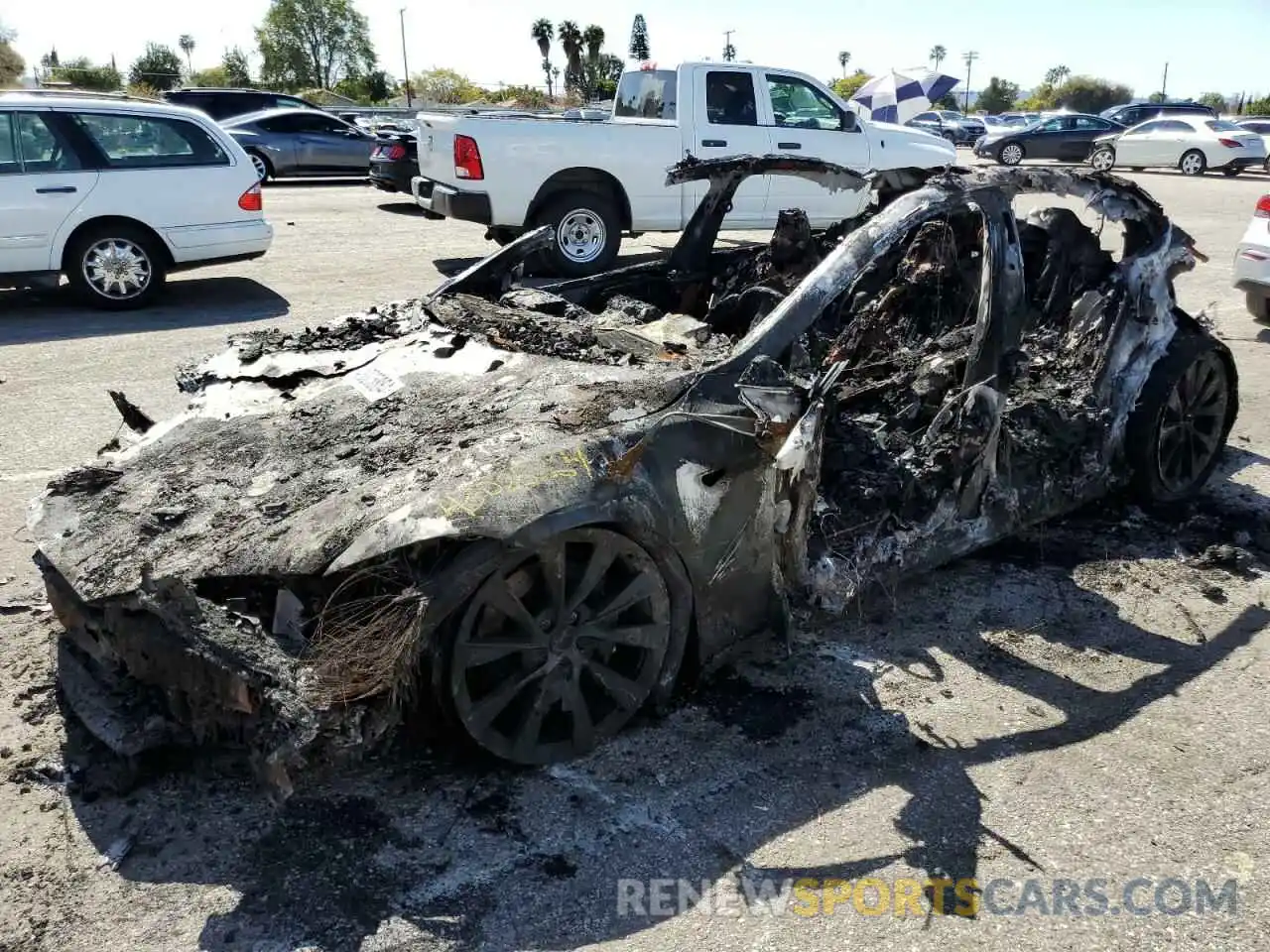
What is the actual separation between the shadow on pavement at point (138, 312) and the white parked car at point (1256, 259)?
27.0 feet

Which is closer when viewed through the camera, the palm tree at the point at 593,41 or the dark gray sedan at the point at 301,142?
the dark gray sedan at the point at 301,142

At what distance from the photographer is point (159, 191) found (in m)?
9.46

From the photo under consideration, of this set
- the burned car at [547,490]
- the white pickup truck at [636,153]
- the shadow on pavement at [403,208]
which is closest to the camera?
the burned car at [547,490]

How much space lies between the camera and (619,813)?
9.71 feet

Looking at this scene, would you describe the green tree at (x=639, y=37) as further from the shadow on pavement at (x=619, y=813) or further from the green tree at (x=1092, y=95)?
the shadow on pavement at (x=619, y=813)

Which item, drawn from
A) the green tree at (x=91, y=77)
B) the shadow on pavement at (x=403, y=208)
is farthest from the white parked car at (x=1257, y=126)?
the green tree at (x=91, y=77)

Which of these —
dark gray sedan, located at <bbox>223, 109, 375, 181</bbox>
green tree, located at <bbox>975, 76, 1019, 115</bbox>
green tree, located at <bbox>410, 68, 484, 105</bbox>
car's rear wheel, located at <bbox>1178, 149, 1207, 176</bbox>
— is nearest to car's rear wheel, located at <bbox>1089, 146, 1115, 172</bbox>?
car's rear wheel, located at <bbox>1178, 149, 1207, 176</bbox>

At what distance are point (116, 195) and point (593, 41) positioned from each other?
2744 inches

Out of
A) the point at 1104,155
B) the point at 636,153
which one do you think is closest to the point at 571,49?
the point at 1104,155

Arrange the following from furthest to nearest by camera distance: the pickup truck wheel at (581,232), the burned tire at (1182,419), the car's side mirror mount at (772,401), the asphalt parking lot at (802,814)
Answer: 1. the pickup truck wheel at (581,232)
2. the burned tire at (1182,419)
3. the car's side mirror mount at (772,401)
4. the asphalt parking lot at (802,814)

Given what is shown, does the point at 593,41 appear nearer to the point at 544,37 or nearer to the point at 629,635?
the point at 544,37

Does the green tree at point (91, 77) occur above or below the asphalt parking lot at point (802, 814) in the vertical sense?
above

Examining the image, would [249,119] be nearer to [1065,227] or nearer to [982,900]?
[1065,227]

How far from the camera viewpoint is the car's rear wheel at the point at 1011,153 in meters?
30.3
